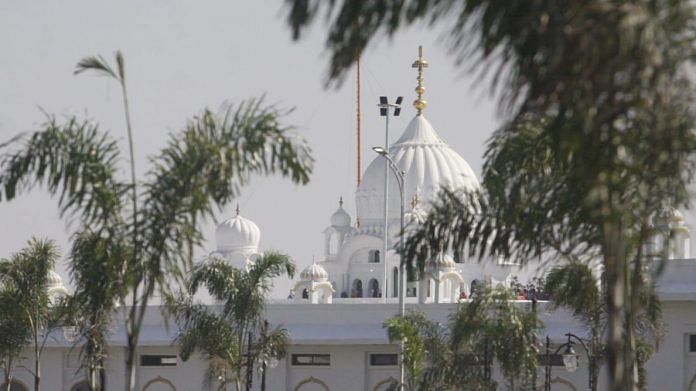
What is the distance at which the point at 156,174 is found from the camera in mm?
16750

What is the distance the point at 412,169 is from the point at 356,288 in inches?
266

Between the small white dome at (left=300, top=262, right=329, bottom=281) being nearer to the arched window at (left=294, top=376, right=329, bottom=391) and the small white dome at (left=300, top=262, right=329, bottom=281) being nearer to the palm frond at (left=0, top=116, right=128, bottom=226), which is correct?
the arched window at (left=294, top=376, right=329, bottom=391)

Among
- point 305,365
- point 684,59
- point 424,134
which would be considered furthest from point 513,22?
point 424,134

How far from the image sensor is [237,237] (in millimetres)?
87375

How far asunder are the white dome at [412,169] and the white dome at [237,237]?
6027mm

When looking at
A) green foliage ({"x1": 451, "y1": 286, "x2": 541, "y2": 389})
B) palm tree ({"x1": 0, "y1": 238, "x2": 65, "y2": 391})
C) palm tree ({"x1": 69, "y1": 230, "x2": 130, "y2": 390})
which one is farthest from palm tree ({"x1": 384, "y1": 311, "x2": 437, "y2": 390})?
palm tree ({"x1": 69, "y1": 230, "x2": 130, "y2": 390})

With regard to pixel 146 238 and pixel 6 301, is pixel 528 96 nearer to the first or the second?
pixel 146 238

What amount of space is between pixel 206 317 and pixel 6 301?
14.0 feet

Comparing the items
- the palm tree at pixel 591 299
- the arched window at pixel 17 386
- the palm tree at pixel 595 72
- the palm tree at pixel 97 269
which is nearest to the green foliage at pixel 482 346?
the palm tree at pixel 591 299

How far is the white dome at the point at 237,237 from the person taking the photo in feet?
287

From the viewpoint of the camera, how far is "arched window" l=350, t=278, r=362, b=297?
8619 cm

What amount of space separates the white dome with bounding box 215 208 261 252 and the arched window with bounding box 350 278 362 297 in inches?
218

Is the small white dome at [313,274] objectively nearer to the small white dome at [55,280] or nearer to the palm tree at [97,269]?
the small white dome at [55,280]

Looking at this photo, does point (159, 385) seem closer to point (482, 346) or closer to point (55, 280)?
point (55, 280)
